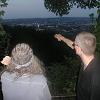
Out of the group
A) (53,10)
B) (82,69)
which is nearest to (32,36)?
(53,10)

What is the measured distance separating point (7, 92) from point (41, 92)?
11.2 inches

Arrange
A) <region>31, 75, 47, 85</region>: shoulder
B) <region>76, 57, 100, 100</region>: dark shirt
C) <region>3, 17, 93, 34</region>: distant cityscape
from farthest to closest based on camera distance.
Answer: <region>3, 17, 93, 34</region>: distant cityscape → <region>76, 57, 100, 100</region>: dark shirt → <region>31, 75, 47, 85</region>: shoulder

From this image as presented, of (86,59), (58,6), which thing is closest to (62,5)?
(58,6)

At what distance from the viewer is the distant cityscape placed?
29.6 ft

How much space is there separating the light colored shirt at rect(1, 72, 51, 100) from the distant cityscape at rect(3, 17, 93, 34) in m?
5.44

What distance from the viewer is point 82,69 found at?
12.5ft

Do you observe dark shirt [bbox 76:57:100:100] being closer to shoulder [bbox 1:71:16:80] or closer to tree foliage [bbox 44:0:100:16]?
shoulder [bbox 1:71:16:80]

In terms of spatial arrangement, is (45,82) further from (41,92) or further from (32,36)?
(32,36)

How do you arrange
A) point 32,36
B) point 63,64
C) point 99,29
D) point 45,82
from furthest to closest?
point 32,36 < point 63,64 < point 99,29 < point 45,82

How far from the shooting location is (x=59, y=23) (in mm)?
9547

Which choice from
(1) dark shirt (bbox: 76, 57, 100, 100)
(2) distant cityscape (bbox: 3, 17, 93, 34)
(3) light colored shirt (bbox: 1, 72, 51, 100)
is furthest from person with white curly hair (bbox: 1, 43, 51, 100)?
(2) distant cityscape (bbox: 3, 17, 93, 34)

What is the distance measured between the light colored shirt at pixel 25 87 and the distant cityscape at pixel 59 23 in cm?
544

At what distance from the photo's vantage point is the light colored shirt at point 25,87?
335cm

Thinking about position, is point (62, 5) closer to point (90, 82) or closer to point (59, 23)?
point (59, 23)
